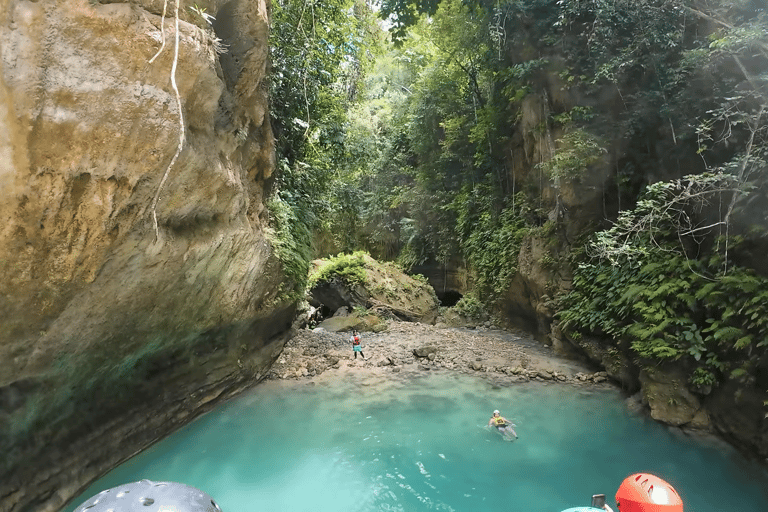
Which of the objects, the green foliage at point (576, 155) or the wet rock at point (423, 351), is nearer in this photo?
the green foliage at point (576, 155)

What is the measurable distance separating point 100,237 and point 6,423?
242 centimetres

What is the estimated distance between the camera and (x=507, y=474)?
592 centimetres

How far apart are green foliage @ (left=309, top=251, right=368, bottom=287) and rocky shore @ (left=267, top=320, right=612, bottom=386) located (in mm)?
3513

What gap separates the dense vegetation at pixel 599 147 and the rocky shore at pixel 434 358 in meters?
1.23

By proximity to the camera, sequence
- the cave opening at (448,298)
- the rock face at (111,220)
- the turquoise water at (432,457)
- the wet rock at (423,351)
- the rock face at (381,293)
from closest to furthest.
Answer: the rock face at (111,220)
the turquoise water at (432,457)
the wet rock at (423,351)
the rock face at (381,293)
the cave opening at (448,298)

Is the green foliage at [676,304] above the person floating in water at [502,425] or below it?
above

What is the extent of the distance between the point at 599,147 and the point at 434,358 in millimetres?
6735

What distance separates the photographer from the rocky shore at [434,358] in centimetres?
973

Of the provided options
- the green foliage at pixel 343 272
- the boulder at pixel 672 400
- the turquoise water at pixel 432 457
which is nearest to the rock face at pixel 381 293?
the green foliage at pixel 343 272

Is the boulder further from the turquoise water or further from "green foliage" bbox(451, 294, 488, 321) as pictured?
"green foliage" bbox(451, 294, 488, 321)

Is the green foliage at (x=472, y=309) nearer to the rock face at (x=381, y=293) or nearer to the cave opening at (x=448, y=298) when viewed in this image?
the rock face at (x=381, y=293)

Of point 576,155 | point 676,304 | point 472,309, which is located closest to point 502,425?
point 676,304

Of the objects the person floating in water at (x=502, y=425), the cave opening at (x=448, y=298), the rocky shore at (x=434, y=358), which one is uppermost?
the person floating in water at (x=502, y=425)

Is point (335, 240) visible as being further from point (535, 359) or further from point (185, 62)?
point (185, 62)
